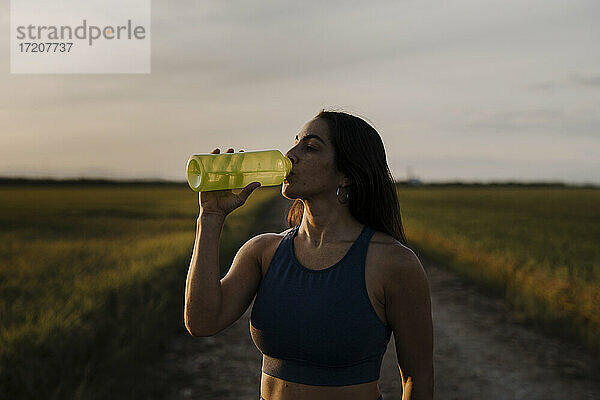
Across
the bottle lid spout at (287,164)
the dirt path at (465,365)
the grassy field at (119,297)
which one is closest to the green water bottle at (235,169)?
the bottle lid spout at (287,164)

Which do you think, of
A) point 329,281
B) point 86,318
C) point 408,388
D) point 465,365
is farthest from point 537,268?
point 329,281

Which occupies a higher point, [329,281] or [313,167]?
[313,167]

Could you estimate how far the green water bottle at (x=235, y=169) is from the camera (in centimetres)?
230

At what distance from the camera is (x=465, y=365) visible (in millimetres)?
6910

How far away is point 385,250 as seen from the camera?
2312 millimetres

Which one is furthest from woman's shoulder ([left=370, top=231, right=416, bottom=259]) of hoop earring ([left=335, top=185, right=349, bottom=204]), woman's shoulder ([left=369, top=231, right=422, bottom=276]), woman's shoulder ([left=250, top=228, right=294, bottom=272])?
woman's shoulder ([left=250, top=228, right=294, bottom=272])

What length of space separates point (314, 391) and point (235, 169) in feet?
2.57

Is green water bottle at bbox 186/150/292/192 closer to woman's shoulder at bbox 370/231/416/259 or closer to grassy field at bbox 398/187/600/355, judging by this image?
woman's shoulder at bbox 370/231/416/259

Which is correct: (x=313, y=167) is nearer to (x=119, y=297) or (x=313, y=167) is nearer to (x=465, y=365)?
(x=465, y=365)

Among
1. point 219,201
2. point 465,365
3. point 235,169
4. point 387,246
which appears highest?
point 235,169

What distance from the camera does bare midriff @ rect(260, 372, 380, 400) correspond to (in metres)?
2.27

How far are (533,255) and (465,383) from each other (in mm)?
9794

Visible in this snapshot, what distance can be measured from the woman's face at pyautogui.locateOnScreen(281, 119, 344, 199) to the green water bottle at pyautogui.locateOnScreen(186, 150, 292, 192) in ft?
0.11

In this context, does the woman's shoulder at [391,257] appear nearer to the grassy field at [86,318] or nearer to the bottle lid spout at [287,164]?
the bottle lid spout at [287,164]
